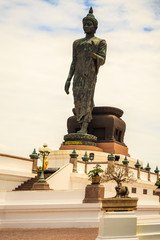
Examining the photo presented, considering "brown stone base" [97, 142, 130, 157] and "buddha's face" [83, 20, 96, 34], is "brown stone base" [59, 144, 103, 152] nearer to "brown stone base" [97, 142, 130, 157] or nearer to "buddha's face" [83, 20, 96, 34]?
"brown stone base" [97, 142, 130, 157]

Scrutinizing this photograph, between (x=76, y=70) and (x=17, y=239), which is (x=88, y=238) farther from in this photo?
(x=76, y=70)

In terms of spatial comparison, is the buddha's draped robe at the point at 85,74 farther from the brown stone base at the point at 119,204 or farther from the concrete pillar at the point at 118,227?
the concrete pillar at the point at 118,227

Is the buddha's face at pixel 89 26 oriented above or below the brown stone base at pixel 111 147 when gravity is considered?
above

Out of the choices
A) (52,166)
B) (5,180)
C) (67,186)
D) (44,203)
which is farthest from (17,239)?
(52,166)

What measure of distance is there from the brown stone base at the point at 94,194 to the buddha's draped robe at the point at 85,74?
18.1m

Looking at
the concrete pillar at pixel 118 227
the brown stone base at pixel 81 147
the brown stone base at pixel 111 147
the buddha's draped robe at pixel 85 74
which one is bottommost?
the concrete pillar at pixel 118 227

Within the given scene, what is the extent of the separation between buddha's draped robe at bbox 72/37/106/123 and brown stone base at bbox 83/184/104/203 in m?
18.1

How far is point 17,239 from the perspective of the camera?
529 inches

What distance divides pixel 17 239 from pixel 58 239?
60.3 inches

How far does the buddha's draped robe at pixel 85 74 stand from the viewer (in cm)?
3559

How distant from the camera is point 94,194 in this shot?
18.0 metres

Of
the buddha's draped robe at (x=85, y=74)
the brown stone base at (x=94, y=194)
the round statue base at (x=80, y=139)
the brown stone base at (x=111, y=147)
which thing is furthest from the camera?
the brown stone base at (x=111, y=147)

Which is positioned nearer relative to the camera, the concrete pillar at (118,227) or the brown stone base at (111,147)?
the concrete pillar at (118,227)

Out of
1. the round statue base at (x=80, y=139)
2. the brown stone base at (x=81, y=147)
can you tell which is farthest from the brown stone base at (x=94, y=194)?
the round statue base at (x=80, y=139)
